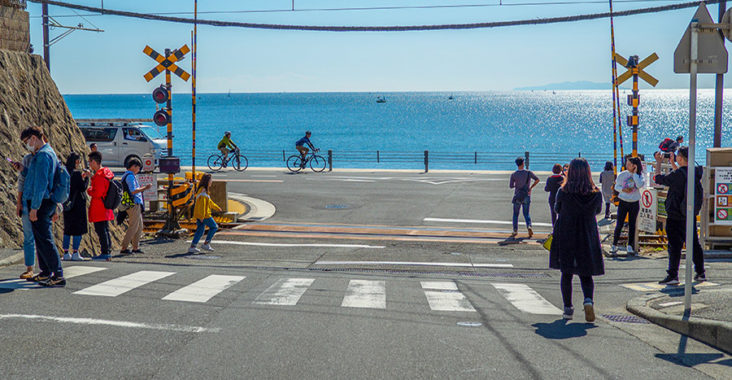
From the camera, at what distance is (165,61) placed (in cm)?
1498

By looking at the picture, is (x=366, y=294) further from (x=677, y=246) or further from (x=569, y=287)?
(x=677, y=246)

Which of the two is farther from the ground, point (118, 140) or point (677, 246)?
point (118, 140)

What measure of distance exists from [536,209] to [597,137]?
101 m

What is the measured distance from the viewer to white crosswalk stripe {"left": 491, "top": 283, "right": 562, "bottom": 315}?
816 centimetres

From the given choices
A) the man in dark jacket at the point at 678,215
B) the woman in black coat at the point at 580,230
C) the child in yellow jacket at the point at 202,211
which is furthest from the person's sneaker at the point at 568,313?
the child in yellow jacket at the point at 202,211

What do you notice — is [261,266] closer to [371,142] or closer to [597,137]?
[371,142]

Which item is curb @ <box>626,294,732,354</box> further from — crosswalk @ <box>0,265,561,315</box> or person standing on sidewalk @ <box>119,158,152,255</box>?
person standing on sidewalk @ <box>119,158,152,255</box>

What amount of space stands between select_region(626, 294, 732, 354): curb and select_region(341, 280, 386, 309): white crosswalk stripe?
118 inches

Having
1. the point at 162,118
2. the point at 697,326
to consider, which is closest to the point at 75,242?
the point at 162,118

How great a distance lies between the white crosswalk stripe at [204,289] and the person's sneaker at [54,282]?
1322mm

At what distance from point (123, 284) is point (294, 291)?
Result: 2.15 metres

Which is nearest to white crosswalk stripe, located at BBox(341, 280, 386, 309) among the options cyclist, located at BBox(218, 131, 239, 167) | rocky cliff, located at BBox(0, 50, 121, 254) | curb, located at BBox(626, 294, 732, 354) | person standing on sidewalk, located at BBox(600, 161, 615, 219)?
curb, located at BBox(626, 294, 732, 354)

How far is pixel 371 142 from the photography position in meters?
104

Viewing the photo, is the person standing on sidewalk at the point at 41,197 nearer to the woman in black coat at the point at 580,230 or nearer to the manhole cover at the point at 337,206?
the woman in black coat at the point at 580,230
